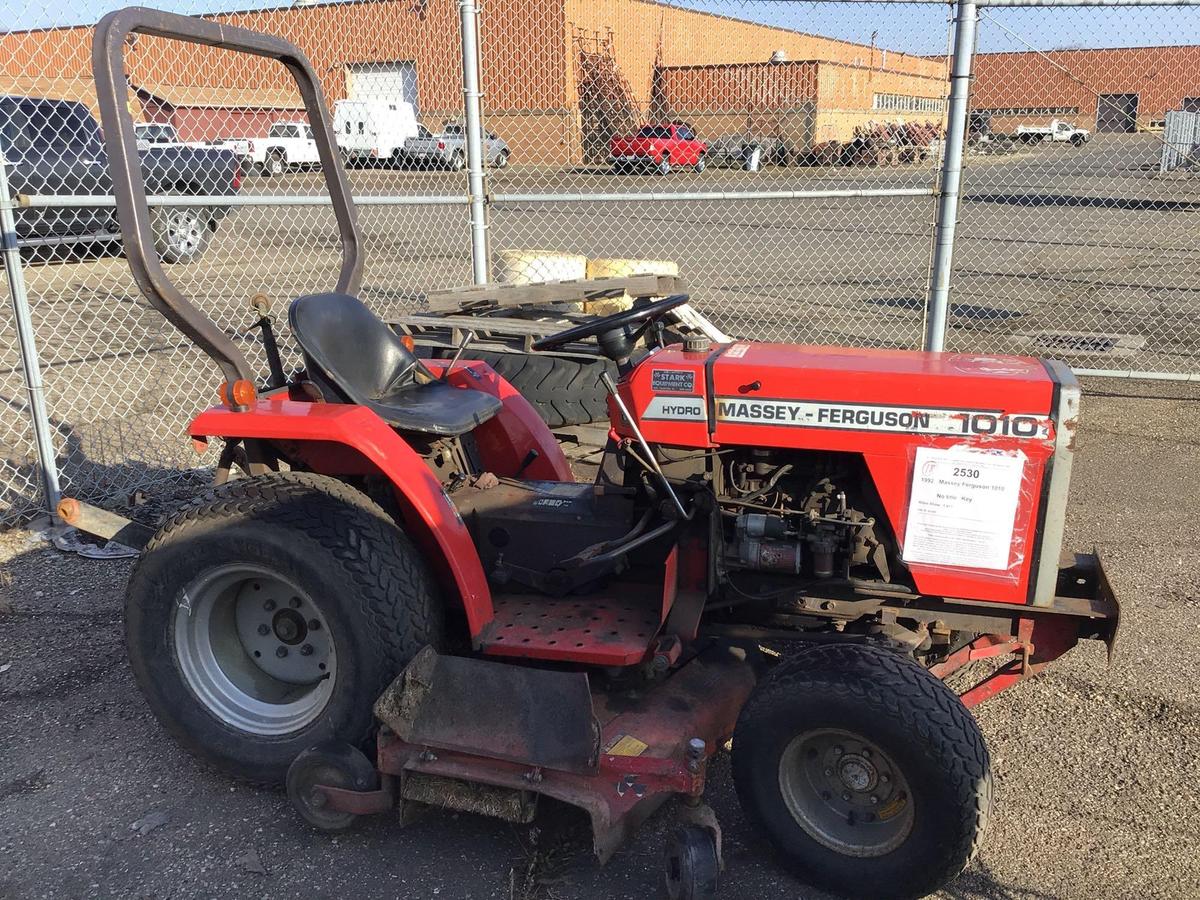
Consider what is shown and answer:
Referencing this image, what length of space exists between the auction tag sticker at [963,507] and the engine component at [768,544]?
0.29 m

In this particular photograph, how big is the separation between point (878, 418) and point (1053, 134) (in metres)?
17.5

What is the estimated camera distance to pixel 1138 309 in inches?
360

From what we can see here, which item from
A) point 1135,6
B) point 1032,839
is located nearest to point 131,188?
point 1032,839

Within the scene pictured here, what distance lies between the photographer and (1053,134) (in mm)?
17609

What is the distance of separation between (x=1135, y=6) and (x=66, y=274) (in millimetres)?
9730

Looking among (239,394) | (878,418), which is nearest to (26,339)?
(239,394)

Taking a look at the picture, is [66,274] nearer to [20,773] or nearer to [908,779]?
[20,773]

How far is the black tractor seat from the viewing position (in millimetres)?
2969

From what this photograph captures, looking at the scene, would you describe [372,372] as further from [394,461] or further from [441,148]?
[441,148]

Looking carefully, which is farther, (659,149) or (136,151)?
(659,149)

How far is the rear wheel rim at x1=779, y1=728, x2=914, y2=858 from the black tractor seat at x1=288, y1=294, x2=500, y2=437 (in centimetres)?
134

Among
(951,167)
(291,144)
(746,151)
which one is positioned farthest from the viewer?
(291,144)

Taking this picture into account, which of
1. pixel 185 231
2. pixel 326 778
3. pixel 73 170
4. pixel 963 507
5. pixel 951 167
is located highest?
pixel 951 167

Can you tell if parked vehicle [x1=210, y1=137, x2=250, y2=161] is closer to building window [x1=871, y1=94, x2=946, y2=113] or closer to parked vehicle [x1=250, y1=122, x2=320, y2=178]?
parked vehicle [x1=250, y1=122, x2=320, y2=178]
